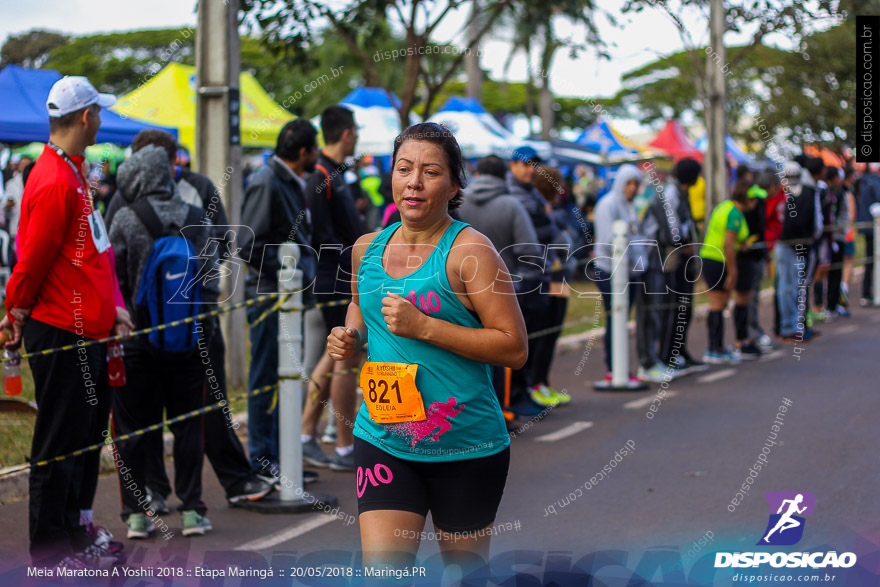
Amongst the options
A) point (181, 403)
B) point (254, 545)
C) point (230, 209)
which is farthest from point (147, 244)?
point (230, 209)

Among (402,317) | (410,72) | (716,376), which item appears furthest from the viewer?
(716,376)

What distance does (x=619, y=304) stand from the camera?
9242 mm

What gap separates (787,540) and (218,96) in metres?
5.53

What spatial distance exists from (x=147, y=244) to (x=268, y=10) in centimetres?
423

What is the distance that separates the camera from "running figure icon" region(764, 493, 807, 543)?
5.25 meters

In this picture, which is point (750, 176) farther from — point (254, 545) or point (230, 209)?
point (254, 545)

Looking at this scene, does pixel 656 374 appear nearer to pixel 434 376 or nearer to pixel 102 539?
pixel 102 539

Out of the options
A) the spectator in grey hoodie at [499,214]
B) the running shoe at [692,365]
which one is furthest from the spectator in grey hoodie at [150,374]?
the running shoe at [692,365]

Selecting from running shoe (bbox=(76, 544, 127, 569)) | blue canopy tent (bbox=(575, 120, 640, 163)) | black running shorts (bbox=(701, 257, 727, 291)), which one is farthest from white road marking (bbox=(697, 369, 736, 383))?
blue canopy tent (bbox=(575, 120, 640, 163))

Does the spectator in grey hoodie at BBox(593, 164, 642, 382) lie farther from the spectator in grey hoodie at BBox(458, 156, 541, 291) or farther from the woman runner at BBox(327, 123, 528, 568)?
the woman runner at BBox(327, 123, 528, 568)

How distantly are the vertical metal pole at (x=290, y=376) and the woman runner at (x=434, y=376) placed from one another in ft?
8.09

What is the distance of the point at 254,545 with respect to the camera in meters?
5.13

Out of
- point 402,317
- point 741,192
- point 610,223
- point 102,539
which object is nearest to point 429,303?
point 402,317

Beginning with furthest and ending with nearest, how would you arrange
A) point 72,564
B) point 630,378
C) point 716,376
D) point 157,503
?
point 716,376 → point 630,378 → point 157,503 → point 72,564
